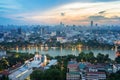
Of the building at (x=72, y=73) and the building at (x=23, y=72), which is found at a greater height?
the building at (x=72, y=73)

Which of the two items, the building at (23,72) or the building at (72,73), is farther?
the building at (23,72)

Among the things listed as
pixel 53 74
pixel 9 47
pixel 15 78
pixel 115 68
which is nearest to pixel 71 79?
pixel 53 74

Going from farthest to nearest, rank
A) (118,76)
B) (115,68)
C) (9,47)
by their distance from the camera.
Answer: (9,47) < (115,68) < (118,76)

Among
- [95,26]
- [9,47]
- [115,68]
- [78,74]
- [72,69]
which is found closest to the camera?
[78,74]

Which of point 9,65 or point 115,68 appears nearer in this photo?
point 115,68

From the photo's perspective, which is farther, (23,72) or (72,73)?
(23,72)

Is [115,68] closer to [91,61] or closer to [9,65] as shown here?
[91,61]

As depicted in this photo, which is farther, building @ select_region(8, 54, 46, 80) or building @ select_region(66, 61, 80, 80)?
building @ select_region(8, 54, 46, 80)

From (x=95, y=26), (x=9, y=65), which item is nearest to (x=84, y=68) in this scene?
(x=9, y=65)

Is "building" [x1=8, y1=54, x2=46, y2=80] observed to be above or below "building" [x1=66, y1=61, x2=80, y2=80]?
below
